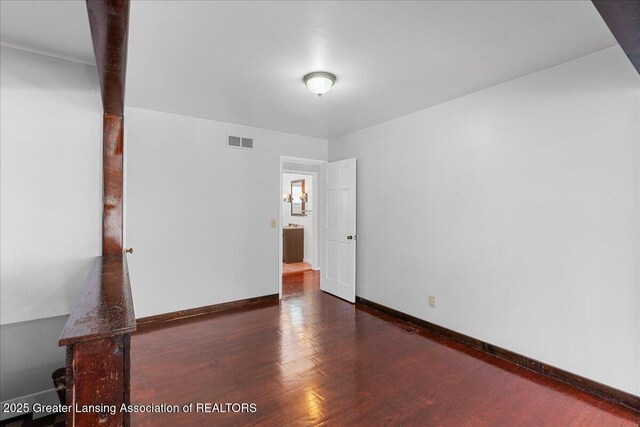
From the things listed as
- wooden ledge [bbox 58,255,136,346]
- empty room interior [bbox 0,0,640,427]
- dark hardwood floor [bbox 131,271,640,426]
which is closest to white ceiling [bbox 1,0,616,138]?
empty room interior [bbox 0,0,640,427]

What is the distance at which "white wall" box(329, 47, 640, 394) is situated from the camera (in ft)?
7.04

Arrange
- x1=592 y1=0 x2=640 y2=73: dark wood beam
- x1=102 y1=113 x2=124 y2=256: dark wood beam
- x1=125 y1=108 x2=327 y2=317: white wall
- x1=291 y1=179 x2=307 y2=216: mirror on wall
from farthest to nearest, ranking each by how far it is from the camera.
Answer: x1=291 y1=179 x2=307 y2=216: mirror on wall, x1=125 y1=108 x2=327 y2=317: white wall, x1=102 y1=113 x2=124 y2=256: dark wood beam, x1=592 y1=0 x2=640 y2=73: dark wood beam

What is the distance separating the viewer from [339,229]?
183 inches

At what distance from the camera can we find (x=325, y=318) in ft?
12.3

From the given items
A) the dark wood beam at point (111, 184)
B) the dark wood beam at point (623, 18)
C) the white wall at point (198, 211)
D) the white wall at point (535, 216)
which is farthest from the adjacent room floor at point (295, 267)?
the dark wood beam at point (623, 18)

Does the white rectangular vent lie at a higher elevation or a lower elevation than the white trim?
lower

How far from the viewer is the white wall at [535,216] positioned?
2145 millimetres

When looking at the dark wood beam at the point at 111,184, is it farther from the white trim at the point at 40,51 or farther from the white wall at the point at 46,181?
the white trim at the point at 40,51

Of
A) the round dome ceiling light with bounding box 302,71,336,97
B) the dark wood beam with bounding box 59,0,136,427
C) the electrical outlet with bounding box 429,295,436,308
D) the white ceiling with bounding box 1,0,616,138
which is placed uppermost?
the white ceiling with bounding box 1,0,616,138

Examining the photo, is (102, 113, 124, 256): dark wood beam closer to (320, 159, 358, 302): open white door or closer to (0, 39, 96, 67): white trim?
(0, 39, 96, 67): white trim

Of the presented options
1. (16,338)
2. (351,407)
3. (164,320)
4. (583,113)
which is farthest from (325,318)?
(583,113)

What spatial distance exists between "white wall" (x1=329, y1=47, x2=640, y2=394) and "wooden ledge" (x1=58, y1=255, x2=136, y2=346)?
291cm

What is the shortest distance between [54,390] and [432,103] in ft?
14.4

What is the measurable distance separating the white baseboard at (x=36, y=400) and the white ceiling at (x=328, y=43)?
272 centimetres
